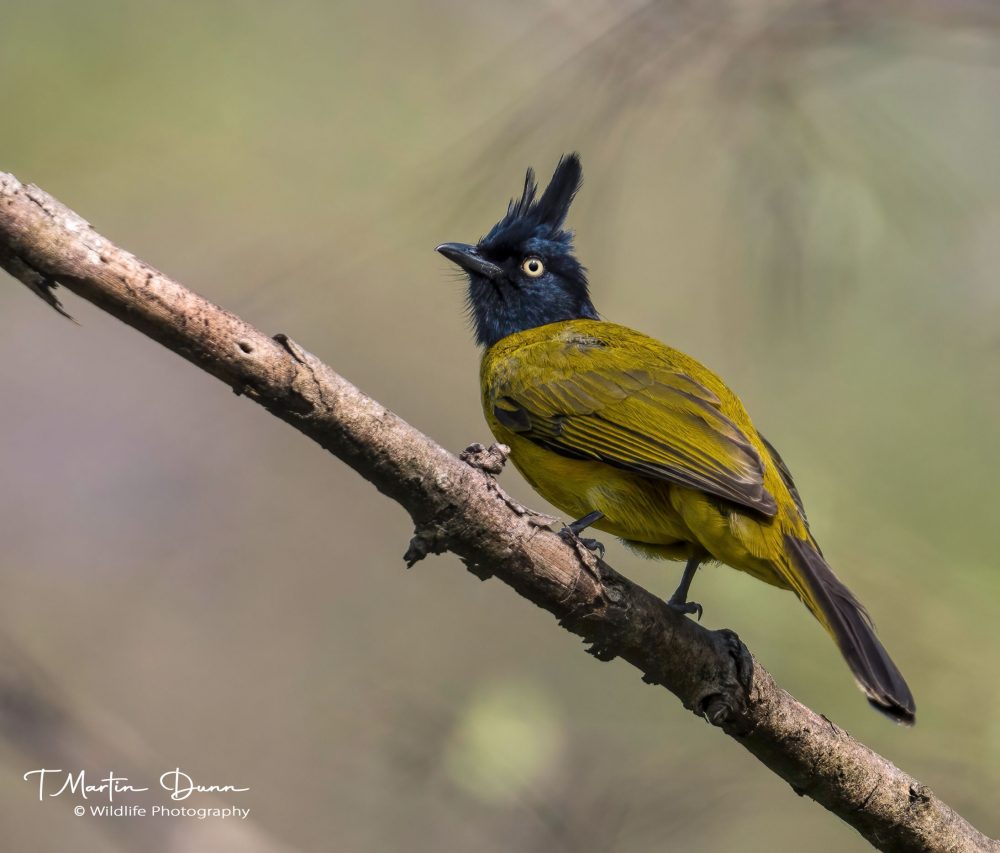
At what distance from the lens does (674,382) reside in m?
4.17

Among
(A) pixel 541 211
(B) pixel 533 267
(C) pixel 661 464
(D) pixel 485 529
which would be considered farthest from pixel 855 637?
(A) pixel 541 211

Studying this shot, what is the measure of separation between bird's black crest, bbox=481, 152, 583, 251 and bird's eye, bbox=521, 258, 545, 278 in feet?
0.35

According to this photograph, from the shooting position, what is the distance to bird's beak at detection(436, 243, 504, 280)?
5.24 m

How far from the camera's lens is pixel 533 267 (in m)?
5.38

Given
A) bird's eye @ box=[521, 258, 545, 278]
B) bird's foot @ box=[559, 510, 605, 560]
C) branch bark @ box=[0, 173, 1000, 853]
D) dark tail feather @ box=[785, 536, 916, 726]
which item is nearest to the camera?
branch bark @ box=[0, 173, 1000, 853]

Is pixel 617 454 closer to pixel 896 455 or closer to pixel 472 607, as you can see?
pixel 896 455

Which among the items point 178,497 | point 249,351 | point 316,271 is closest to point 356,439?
point 249,351

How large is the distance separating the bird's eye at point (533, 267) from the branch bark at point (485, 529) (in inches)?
96.9

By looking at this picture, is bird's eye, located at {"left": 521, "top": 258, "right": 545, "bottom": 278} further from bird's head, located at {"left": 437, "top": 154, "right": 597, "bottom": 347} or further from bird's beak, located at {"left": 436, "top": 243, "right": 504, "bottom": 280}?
bird's beak, located at {"left": 436, "top": 243, "right": 504, "bottom": 280}

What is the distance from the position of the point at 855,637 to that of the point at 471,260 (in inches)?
104
